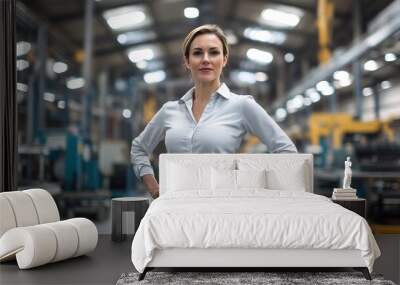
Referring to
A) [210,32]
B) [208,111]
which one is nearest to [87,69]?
[210,32]

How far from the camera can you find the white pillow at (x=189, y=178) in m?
4.11

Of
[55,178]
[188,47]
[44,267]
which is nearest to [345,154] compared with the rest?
[188,47]

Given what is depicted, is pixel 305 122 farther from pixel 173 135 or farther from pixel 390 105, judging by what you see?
pixel 173 135

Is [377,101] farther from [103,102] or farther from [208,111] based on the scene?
[103,102]

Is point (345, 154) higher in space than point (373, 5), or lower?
lower

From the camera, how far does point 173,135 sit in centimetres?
425

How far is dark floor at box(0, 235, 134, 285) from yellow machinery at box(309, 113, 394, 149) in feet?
12.9

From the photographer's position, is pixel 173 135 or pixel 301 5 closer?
pixel 173 135

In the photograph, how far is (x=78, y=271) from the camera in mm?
3443

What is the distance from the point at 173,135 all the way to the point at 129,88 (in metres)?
3.71

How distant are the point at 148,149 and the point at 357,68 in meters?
3.12

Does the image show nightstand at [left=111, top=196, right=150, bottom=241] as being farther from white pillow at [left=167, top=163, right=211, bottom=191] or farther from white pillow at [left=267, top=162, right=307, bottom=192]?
white pillow at [left=267, top=162, right=307, bottom=192]

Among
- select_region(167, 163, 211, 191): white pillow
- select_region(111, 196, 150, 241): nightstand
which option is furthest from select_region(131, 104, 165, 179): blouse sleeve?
select_region(167, 163, 211, 191): white pillow

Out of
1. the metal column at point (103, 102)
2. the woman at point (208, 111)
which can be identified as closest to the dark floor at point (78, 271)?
the woman at point (208, 111)
